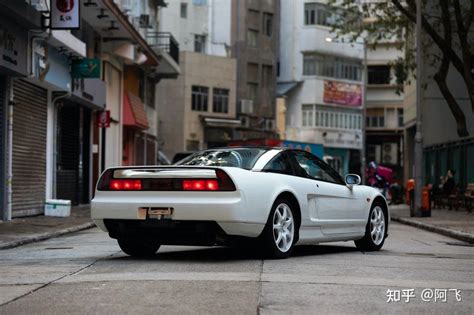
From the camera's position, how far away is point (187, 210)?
30.0ft

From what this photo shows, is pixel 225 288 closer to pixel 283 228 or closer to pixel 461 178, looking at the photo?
pixel 283 228

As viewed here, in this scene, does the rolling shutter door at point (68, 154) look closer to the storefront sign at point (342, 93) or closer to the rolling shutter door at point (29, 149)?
the rolling shutter door at point (29, 149)

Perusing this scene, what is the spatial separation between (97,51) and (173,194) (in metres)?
20.4

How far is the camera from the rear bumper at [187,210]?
9.04 m

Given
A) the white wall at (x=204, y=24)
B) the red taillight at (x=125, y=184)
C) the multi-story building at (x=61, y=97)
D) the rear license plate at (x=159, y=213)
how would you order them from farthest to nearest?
the white wall at (x=204, y=24), the multi-story building at (x=61, y=97), the red taillight at (x=125, y=184), the rear license plate at (x=159, y=213)

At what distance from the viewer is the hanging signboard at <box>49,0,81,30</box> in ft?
62.3

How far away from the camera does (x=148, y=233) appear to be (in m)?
9.55

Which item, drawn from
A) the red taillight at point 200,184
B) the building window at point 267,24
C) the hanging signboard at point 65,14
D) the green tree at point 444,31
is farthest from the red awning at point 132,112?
the building window at point 267,24

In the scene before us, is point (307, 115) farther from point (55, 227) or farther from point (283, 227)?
point (283, 227)

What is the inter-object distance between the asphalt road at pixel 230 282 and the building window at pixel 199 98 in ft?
139

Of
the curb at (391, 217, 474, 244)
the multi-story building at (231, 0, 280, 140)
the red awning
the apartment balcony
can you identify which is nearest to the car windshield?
the curb at (391, 217, 474, 244)

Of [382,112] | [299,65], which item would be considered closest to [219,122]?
[299,65]

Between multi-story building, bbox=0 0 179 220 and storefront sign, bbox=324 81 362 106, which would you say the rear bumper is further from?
storefront sign, bbox=324 81 362 106

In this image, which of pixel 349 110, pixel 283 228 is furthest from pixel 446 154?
pixel 349 110
